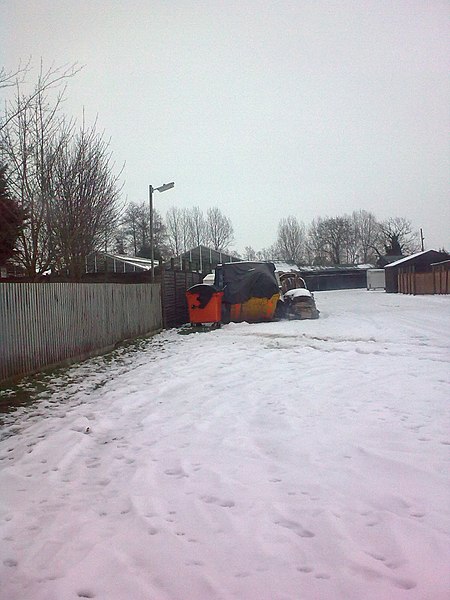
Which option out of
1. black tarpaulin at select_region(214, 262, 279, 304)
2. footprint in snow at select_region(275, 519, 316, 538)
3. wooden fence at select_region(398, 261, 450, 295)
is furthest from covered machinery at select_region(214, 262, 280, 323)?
wooden fence at select_region(398, 261, 450, 295)

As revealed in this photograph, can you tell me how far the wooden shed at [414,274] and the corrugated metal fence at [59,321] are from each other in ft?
84.5

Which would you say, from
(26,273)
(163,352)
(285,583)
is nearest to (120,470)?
(285,583)

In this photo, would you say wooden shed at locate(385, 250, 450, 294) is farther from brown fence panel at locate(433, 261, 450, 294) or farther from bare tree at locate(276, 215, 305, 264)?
bare tree at locate(276, 215, 305, 264)

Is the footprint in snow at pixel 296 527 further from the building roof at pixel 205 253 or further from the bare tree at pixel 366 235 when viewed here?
the bare tree at pixel 366 235

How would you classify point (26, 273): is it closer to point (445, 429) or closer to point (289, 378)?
point (289, 378)

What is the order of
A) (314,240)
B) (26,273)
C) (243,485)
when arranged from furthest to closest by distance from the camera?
(314,240)
(26,273)
(243,485)

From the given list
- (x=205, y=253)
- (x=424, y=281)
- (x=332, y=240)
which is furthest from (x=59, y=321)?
(x=332, y=240)

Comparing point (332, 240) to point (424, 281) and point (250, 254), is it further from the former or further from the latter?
point (424, 281)

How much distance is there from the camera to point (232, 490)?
127 inches

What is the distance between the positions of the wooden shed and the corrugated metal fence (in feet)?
84.5

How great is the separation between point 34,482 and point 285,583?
2.16 metres

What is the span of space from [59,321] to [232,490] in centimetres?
638

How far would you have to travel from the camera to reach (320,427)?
447cm

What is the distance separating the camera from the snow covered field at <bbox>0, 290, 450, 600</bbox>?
228 cm
